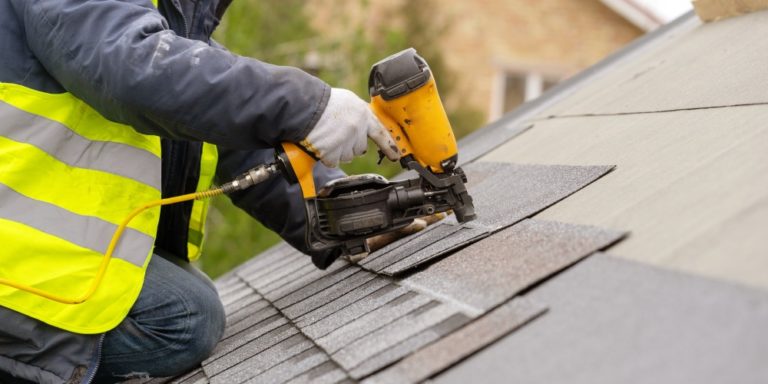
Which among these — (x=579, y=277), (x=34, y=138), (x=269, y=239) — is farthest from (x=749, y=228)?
(x=269, y=239)

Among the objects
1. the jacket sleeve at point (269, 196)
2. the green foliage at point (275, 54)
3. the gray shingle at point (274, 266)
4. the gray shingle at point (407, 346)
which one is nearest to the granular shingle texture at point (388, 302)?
the gray shingle at point (407, 346)

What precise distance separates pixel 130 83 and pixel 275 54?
764 cm

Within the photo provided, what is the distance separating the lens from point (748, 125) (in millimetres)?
1981

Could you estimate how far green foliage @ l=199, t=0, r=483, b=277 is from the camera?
8.12 m

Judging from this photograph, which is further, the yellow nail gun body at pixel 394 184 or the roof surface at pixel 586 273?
the yellow nail gun body at pixel 394 184

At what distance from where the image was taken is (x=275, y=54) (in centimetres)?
952

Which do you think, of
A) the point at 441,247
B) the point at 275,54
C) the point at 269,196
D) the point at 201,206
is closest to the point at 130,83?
the point at 441,247

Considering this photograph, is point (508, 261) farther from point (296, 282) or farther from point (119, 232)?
point (296, 282)

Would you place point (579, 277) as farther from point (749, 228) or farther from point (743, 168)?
point (743, 168)

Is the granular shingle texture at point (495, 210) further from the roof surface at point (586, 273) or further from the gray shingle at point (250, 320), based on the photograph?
the gray shingle at point (250, 320)

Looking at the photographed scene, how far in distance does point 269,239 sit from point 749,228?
7.47m

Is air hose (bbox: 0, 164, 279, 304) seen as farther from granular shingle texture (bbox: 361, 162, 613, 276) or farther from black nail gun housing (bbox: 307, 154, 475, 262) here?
granular shingle texture (bbox: 361, 162, 613, 276)

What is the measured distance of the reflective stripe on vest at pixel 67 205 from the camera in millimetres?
2180

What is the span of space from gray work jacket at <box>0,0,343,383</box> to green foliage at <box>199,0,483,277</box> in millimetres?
4448
